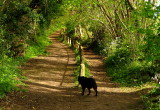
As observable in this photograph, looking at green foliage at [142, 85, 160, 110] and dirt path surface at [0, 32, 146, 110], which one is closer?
green foliage at [142, 85, 160, 110]

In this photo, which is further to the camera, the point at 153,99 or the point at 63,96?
the point at 63,96

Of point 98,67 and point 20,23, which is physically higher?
point 20,23

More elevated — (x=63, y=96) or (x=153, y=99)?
(x=153, y=99)

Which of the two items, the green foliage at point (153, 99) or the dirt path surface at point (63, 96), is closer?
the green foliage at point (153, 99)

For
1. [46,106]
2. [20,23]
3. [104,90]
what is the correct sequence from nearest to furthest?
[46,106] → [104,90] → [20,23]

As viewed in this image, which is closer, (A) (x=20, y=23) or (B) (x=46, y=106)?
(B) (x=46, y=106)

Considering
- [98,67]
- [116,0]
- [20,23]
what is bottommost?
[98,67]

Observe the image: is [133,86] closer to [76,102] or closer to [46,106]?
[76,102]

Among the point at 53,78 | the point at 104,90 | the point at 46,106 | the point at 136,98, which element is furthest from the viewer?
the point at 53,78

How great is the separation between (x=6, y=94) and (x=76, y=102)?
2905mm

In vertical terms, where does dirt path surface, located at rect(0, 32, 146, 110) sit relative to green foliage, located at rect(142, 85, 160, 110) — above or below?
below

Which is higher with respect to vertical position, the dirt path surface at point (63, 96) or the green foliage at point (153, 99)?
the green foliage at point (153, 99)

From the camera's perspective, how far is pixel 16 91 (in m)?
10.2

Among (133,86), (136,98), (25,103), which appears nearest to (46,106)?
(25,103)
